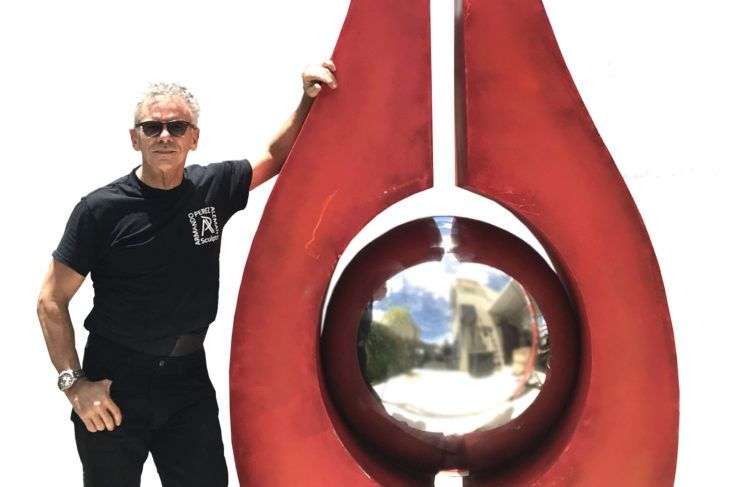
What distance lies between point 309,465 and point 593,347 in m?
0.89

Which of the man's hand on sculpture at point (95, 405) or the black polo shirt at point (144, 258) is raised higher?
the black polo shirt at point (144, 258)

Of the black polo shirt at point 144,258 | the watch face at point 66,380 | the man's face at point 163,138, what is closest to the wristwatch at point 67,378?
the watch face at point 66,380

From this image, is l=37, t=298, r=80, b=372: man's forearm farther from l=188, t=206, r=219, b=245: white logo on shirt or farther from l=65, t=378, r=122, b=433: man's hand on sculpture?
l=188, t=206, r=219, b=245: white logo on shirt

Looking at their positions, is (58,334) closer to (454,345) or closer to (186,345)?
(186,345)

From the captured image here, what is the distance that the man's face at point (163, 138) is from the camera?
2.38 metres

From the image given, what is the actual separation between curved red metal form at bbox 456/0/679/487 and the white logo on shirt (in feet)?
2.56

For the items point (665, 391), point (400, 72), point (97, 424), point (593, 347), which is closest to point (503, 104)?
point (400, 72)

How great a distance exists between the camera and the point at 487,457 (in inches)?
101

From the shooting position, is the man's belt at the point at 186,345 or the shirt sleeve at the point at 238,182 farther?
the shirt sleeve at the point at 238,182

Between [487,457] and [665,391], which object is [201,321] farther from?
[665,391]

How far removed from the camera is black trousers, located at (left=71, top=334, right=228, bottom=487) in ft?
8.01

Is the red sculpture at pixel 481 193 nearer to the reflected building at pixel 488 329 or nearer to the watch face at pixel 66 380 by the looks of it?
the reflected building at pixel 488 329

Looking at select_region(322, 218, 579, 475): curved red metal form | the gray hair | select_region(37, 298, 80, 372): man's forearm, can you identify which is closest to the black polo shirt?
select_region(37, 298, 80, 372): man's forearm

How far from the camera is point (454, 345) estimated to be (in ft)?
7.62
